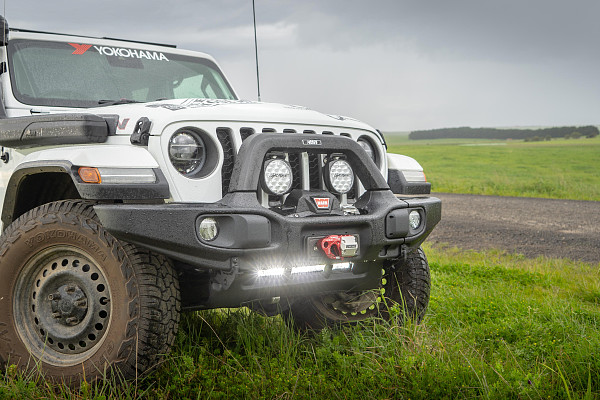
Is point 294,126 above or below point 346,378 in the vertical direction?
above

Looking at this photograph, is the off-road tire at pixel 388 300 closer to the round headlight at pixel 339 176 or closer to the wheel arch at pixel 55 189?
the round headlight at pixel 339 176

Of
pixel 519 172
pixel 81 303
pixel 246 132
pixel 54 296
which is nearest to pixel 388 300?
pixel 246 132

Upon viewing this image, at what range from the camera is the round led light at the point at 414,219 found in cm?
388

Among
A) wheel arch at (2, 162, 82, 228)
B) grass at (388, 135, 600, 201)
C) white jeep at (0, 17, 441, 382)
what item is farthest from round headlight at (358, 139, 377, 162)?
grass at (388, 135, 600, 201)

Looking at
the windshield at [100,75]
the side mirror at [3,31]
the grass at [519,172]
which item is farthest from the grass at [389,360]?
the grass at [519,172]

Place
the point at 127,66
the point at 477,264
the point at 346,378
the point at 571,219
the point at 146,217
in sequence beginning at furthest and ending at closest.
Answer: the point at 571,219
the point at 477,264
the point at 127,66
the point at 346,378
the point at 146,217

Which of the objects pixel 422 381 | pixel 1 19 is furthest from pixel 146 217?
pixel 1 19

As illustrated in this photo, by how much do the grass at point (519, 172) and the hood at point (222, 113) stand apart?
15949mm

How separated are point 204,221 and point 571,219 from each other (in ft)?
36.1

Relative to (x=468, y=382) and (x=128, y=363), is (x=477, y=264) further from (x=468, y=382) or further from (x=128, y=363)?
(x=128, y=363)

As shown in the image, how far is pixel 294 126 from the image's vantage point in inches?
147

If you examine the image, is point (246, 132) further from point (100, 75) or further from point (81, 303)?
point (100, 75)

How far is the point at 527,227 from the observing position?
1147 centimetres

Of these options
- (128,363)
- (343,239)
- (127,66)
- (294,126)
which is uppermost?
(127,66)
